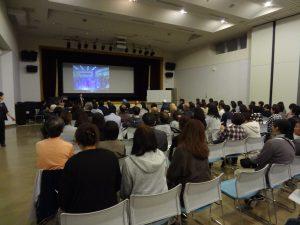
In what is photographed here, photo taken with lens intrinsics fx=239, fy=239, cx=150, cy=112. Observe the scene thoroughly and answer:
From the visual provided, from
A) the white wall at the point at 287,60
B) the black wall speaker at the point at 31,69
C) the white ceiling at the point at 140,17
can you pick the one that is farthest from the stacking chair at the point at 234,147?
the black wall speaker at the point at 31,69

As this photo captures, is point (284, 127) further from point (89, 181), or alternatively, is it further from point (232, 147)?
point (89, 181)

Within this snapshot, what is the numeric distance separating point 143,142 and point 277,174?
1698mm

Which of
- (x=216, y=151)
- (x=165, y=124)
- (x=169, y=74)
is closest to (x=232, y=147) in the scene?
(x=216, y=151)

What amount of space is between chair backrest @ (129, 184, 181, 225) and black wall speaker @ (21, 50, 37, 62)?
11.7 meters

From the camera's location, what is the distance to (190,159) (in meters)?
2.21

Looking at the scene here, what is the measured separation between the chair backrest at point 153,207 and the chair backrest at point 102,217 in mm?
80

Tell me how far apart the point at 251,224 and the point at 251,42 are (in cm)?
974

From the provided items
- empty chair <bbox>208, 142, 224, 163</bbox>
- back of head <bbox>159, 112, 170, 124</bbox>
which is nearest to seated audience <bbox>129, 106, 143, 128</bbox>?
back of head <bbox>159, 112, 170, 124</bbox>

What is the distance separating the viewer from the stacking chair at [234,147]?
150 inches

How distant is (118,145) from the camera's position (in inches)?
106

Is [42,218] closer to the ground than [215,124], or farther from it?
closer to the ground

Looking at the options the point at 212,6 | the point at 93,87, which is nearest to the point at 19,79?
the point at 93,87

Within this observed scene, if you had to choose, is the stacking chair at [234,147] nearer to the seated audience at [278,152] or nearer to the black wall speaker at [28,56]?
the seated audience at [278,152]

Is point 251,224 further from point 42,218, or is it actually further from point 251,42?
point 251,42
